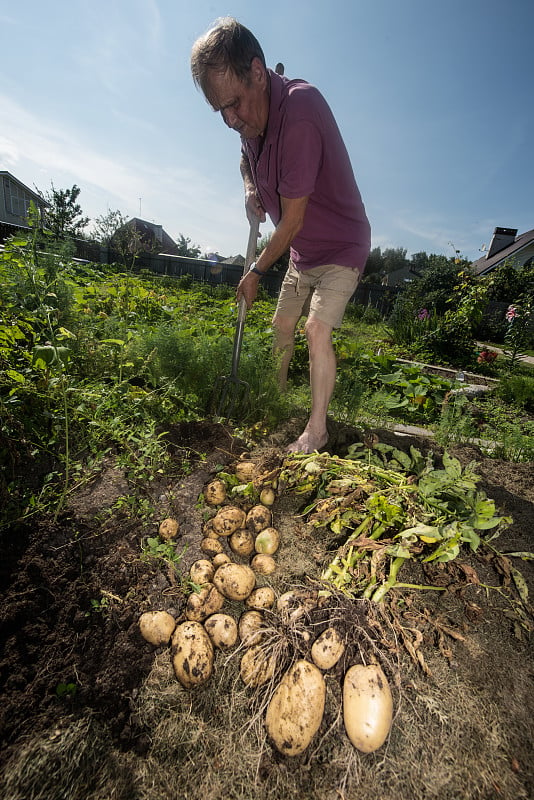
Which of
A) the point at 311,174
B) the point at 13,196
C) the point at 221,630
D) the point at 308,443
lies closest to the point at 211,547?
the point at 221,630

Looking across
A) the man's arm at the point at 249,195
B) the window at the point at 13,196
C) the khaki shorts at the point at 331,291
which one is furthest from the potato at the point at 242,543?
the window at the point at 13,196

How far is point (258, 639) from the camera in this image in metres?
1.16

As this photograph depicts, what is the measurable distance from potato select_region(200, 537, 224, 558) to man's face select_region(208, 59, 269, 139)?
85.8 inches

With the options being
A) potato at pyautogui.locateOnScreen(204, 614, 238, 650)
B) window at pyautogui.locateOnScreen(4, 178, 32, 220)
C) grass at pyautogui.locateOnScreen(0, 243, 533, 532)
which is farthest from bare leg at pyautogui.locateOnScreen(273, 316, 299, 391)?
window at pyautogui.locateOnScreen(4, 178, 32, 220)

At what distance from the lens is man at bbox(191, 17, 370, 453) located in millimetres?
1735

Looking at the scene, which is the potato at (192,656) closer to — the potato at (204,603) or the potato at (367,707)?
the potato at (204,603)

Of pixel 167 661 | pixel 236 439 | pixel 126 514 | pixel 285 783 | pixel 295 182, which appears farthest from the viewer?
pixel 236 439

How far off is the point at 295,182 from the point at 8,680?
2316mm

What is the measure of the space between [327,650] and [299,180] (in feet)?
6.86

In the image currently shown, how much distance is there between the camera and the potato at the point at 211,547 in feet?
4.69

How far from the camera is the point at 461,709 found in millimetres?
1006

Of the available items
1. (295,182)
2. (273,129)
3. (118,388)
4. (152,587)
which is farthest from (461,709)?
(273,129)

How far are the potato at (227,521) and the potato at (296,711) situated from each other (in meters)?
0.58

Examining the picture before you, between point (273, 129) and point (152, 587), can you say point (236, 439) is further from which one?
point (273, 129)
